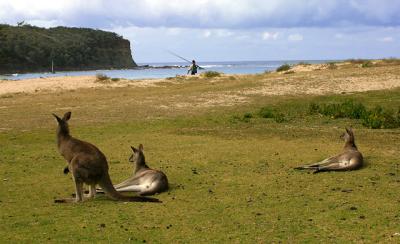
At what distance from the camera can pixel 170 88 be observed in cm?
2472

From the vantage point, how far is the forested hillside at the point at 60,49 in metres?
75.0

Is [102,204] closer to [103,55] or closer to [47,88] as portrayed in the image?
[47,88]

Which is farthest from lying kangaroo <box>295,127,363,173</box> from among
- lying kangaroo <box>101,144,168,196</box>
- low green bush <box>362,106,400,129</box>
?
low green bush <box>362,106,400,129</box>

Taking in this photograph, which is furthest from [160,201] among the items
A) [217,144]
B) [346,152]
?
[217,144]

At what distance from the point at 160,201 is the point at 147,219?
882mm

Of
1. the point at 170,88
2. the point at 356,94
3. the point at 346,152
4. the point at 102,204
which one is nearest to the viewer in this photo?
the point at 102,204

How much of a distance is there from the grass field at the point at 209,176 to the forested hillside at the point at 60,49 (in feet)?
186

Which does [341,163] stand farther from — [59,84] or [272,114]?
[59,84]

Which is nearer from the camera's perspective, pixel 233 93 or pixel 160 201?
pixel 160 201

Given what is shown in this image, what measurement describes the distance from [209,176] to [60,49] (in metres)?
77.6

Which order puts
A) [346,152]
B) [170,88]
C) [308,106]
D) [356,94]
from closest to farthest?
1. [346,152]
2. [308,106]
3. [356,94]
4. [170,88]

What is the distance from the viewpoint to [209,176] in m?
9.70

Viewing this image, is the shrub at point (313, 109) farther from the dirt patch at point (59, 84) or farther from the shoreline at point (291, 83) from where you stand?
the dirt patch at point (59, 84)

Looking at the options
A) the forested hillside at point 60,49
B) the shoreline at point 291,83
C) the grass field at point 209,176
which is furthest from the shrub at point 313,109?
the forested hillside at point 60,49
